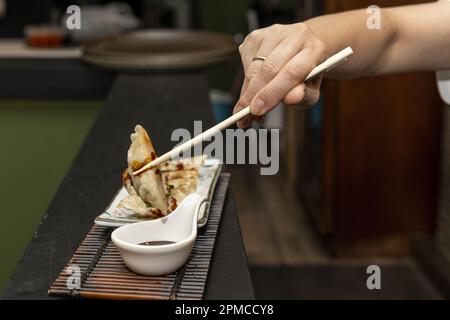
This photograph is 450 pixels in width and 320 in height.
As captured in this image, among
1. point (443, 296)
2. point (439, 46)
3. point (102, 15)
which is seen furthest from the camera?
point (102, 15)

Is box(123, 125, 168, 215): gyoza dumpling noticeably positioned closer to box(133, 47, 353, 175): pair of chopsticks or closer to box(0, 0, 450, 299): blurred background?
box(133, 47, 353, 175): pair of chopsticks

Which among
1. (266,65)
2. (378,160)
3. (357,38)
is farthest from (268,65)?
(378,160)

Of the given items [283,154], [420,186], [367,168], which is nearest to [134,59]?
[367,168]

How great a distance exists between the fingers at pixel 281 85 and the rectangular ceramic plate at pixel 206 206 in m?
0.22

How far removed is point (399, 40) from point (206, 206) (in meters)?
0.72

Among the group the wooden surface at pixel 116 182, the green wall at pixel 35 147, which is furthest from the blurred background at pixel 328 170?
the wooden surface at pixel 116 182

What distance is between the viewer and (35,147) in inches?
101

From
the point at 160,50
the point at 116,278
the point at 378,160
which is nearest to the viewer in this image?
the point at 116,278

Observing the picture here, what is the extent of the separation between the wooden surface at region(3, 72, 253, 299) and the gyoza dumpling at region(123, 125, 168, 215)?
13 centimetres

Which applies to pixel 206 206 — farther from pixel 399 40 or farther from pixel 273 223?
pixel 273 223

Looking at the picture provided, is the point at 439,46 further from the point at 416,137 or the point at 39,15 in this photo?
the point at 39,15

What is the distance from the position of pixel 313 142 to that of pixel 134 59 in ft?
4.72

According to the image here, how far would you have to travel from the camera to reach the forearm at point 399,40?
1562mm

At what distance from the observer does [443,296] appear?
288 centimetres
